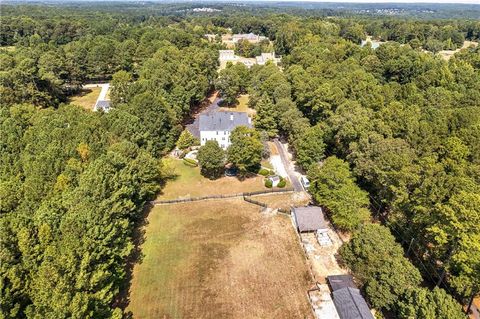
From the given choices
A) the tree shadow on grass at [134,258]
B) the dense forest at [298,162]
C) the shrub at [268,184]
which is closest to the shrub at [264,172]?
the shrub at [268,184]

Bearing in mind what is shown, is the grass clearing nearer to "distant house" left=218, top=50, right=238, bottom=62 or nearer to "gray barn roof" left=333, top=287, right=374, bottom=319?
"gray barn roof" left=333, top=287, right=374, bottom=319

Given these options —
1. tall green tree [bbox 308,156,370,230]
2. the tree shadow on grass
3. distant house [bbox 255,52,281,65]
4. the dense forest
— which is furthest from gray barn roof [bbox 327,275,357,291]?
distant house [bbox 255,52,281,65]

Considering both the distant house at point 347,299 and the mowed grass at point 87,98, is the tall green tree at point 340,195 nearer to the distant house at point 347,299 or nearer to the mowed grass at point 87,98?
the distant house at point 347,299

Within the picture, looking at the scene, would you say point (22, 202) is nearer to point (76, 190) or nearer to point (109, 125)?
point (76, 190)

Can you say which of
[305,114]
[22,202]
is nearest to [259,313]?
[22,202]

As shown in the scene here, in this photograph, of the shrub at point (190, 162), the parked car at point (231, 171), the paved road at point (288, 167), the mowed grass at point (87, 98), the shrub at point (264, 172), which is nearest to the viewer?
the paved road at point (288, 167)
